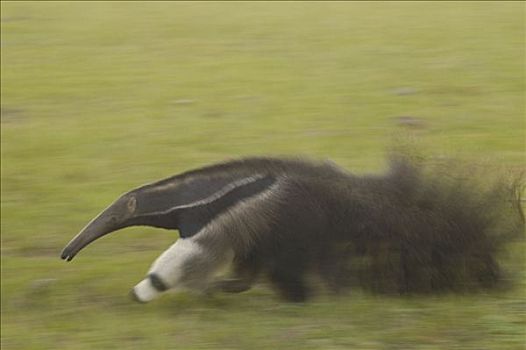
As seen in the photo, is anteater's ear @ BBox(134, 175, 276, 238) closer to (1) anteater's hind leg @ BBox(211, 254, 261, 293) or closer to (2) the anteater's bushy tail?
(1) anteater's hind leg @ BBox(211, 254, 261, 293)

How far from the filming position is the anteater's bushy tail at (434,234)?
621cm

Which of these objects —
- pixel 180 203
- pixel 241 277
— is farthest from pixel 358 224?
pixel 180 203

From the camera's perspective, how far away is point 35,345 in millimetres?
6098

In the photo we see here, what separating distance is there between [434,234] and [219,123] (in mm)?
3987

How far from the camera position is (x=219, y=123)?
9.92 m

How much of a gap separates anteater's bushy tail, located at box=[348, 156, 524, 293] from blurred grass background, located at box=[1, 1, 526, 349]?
0.12m

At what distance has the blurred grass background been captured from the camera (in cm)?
605

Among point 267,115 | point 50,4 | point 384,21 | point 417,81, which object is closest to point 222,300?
point 267,115

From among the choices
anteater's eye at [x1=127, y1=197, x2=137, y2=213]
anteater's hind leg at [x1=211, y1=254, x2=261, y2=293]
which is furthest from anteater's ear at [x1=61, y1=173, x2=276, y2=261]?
anteater's hind leg at [x1=211, y1=254, x2=261, y2=293]

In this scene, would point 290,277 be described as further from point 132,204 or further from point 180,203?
point 132,204

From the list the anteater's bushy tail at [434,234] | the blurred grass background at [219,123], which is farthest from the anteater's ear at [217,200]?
the anteater's bushy tail at [434,234]

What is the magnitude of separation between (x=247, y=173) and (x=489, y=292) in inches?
57.2

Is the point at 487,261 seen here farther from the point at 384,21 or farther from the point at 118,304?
the point at 384,21

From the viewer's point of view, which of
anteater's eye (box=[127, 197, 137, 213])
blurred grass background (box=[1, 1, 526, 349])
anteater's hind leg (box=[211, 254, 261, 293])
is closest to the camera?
blurred grass background (box=[1, 1, 526, 349])
